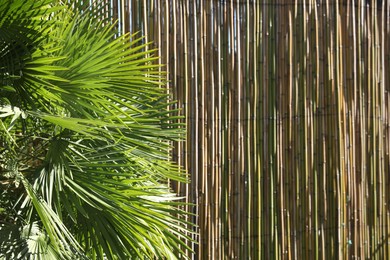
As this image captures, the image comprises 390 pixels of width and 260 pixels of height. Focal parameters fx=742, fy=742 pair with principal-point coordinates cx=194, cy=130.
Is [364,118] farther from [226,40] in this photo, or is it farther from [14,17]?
[14,17]

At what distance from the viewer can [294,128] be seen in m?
3.18

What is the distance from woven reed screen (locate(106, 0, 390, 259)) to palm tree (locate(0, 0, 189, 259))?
0.59m

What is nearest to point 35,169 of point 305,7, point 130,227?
point 130,227

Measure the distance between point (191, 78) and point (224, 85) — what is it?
155mm

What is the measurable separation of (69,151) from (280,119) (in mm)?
1180

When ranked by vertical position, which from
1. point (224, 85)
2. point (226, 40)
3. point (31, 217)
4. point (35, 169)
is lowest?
point (31, 217)

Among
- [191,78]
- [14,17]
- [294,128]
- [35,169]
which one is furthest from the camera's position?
[294,128]

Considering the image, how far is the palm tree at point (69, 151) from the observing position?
210cm

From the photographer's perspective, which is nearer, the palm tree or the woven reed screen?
the palm tree

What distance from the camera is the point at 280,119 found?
315 cm

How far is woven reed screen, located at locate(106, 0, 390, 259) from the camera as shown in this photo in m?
2.96

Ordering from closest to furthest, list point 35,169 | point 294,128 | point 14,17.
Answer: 1. point 14,17
2. point 35,169
3. point 294,128

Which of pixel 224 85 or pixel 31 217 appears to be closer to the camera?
pixel 31 217

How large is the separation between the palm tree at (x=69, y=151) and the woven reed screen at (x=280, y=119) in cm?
59
